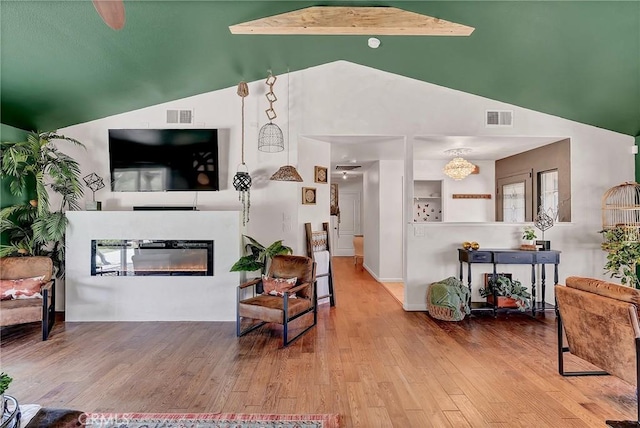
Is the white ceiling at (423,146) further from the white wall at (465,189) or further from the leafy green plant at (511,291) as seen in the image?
the leafy green plant at (511,291)

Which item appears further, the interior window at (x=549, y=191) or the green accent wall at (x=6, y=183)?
the interior window at (x=549, y=191)

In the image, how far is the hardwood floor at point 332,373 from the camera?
2.32 meters

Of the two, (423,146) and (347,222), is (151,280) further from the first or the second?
(347,222)

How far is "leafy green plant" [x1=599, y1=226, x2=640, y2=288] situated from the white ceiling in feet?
4.87

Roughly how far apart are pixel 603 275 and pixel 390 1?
4.63 metres

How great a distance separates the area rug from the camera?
2.14m

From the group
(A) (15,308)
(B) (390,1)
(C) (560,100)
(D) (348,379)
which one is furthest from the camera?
(C) (560,100)

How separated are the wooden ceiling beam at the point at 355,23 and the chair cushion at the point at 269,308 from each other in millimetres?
2830

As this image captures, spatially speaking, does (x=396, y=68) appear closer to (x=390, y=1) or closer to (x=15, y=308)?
(x=390, y=1)

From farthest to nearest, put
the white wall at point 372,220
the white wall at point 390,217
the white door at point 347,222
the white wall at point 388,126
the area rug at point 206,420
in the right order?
the white door at point 347,222 < the white wall at point 372,220 < the white wall at point 390,217 < the white wall at point 388,126 < the area rug at point 206,420

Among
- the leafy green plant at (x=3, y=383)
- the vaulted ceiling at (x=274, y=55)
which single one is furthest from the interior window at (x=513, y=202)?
the leafy green plant at (x=3, y=383)

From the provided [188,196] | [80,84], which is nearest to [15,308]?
[188,196]

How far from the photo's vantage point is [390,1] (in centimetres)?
306

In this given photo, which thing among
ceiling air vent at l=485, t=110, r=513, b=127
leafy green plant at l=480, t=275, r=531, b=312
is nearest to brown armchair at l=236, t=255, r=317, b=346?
leafy green plant at l=480, t=275, r=531, b=312
